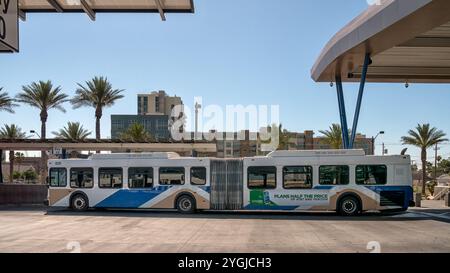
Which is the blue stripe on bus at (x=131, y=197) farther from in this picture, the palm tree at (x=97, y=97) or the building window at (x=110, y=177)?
the palm tree at (x=97, y=97)

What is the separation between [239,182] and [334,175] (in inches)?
166

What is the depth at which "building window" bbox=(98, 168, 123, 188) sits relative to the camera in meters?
22.2

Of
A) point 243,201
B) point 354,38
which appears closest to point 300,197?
point 243,201

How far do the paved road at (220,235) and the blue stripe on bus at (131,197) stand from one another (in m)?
3.35

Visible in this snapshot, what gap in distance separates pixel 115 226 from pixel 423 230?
9.87 meters

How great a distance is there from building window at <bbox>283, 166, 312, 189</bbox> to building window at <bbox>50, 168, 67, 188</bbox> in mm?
10879

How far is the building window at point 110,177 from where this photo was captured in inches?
874

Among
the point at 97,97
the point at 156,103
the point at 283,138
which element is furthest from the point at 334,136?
the point at 156,103

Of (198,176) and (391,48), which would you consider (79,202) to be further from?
(391,48)

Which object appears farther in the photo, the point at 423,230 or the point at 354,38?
the point at 354,38

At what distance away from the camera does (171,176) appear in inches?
848

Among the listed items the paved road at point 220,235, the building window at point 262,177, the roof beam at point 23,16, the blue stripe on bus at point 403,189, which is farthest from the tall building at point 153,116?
the roof beam at point 23,16

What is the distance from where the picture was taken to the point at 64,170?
23.1 metres
